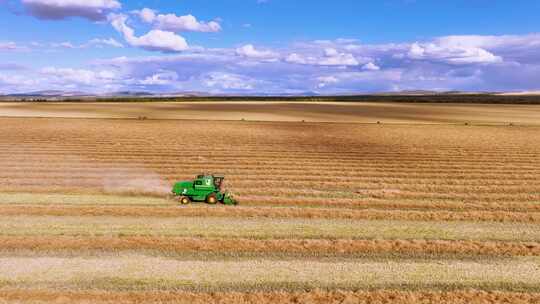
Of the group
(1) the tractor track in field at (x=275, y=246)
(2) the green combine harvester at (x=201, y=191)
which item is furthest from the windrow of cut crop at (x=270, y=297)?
(2) the green combine harvester at (x=201, y=191)

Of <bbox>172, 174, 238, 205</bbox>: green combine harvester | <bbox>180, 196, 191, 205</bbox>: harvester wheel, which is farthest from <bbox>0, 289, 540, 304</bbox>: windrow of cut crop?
<bbox>172, 174, 238, 205</bbox>: green combine harvester

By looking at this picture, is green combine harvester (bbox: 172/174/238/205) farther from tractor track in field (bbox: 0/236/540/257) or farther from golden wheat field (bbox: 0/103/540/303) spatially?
tractor track in field (bbox: 0/236/540/257)

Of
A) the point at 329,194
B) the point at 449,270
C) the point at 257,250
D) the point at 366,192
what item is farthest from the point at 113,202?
the point at 449,270

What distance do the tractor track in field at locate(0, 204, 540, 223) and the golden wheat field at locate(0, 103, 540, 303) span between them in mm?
64

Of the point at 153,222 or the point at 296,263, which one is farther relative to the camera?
the point at 153,222

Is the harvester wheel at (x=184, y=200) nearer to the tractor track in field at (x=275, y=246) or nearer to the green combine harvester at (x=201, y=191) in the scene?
the green combine harvester at (x=201, y=191)

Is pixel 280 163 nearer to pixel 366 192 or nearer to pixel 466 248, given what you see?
pixel 366 192

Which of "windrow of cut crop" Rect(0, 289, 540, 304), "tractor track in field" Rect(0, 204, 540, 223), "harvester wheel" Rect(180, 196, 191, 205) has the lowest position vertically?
"windrow of cut crop" Rect(0, 289, 540, 304)

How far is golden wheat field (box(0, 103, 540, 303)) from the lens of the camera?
1007 centimetres

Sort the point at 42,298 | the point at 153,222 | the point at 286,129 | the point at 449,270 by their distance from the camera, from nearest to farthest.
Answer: the point at 42,298
the point at 449,270
the point at 153,222
the point at 286,129

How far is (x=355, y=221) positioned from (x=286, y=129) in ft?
106

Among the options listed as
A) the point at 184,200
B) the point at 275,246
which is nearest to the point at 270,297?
the point at 275,246

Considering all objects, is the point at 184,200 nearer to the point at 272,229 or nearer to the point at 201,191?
the point at 201,191

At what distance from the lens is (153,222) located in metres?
14.7
